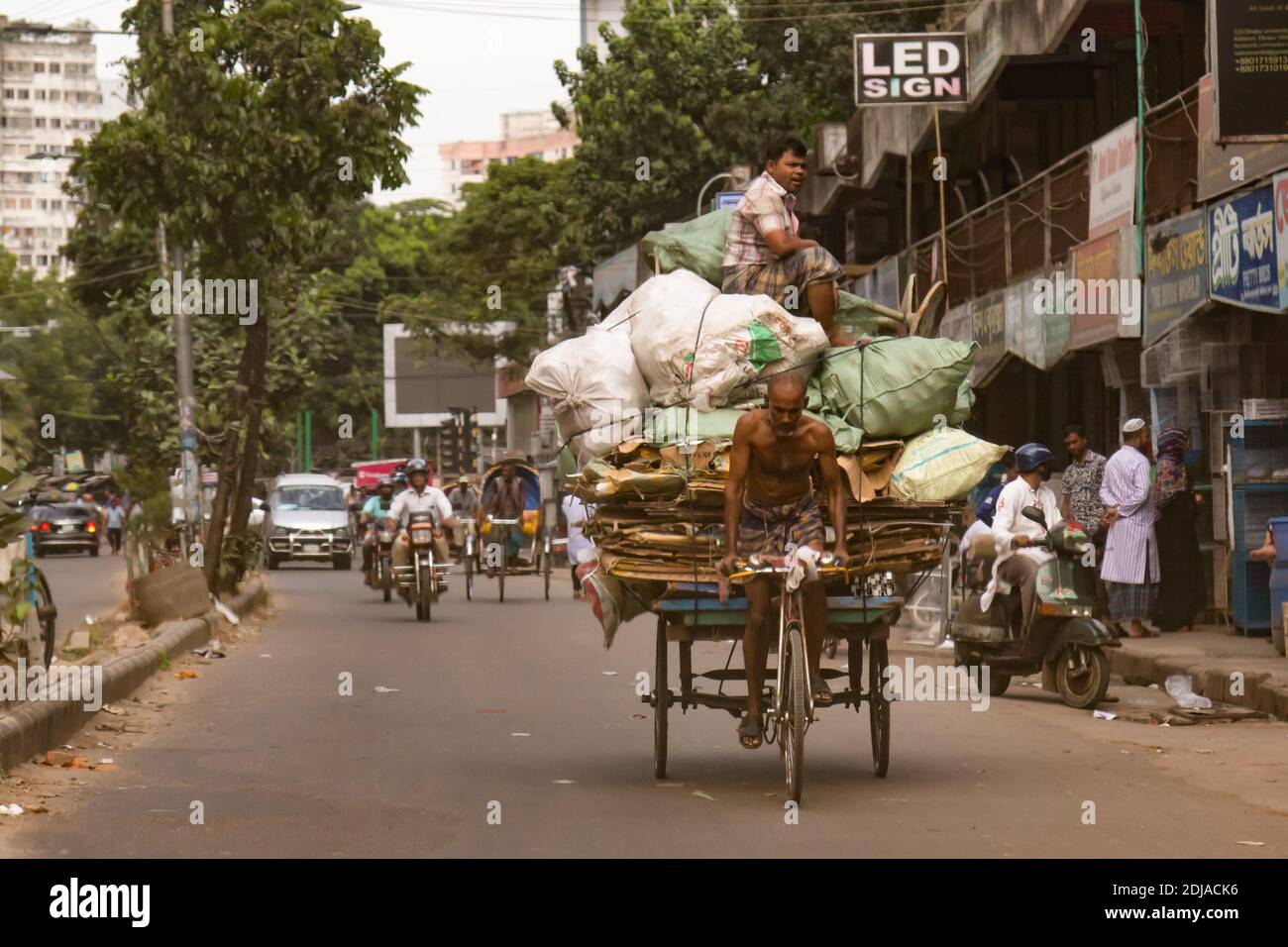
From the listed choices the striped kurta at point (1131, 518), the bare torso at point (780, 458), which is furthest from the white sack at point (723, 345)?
the striped kurta at point (1131, 518)

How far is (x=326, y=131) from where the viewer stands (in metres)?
21.3

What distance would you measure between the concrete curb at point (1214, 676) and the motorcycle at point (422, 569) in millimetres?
9150

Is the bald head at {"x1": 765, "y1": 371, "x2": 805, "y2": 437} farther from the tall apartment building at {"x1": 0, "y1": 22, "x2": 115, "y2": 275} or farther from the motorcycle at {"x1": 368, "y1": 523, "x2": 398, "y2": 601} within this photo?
the tall apartment building at {"x1": 0, "y1": 22, "x2": 115, "y2": 275}

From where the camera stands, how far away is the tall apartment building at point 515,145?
15475cm

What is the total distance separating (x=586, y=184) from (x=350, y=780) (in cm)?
3564

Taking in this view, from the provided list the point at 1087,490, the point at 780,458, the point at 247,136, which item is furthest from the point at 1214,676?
the point at 247,136

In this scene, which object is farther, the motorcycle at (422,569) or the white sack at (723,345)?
the motorcycle at (422,569)

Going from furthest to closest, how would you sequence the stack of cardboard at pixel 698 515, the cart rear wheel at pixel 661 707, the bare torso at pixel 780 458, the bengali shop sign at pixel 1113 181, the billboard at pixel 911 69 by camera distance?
the billboard at pixel 911 69, the bengali shop sign at pixel 1113 181, the cart rear wheel at pixel 661 707, the stack of cardboard at pixel 698 515, the bare torso at pixel 780 458

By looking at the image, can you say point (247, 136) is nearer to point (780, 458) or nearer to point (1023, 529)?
point (1023, 529)

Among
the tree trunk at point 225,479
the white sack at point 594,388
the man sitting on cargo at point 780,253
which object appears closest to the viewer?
the white sack at point 594,388

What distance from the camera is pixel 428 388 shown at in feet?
265

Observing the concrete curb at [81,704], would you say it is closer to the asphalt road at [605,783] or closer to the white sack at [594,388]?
the asphalt road at [605,783]

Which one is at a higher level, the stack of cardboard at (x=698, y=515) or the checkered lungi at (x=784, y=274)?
the checkered lungi at (x=784, y=274)
